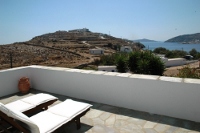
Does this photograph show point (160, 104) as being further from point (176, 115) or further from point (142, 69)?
point (142, 69)

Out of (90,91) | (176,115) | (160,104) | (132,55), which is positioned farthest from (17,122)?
(132,55)

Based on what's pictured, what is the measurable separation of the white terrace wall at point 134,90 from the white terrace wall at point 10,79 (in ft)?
3.17

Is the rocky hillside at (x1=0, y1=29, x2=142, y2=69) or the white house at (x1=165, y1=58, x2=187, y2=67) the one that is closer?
the white house at (x1=165, y1=58, x2=187, y2=67)

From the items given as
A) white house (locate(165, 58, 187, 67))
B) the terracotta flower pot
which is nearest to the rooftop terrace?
the terracotta flower pot

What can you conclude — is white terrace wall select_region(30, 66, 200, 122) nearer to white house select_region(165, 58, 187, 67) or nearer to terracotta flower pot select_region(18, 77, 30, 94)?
terracotta flower pot select_region(18, 77, 30, 94)

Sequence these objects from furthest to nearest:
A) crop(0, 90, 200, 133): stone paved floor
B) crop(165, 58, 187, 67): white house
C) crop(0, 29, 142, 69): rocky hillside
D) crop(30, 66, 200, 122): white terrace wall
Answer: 1. crop(0, 29, 142, 69): rocky hillside
2. crop(165, 58, 187, 67): white house
3. crop(30, 66, 200, 122): white terrace wall
4. crop(0, 90, 200, 133): stone paved floor

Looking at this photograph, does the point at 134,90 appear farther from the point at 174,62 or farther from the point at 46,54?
the point at 46,54

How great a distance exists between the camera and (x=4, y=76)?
4723 millimetres

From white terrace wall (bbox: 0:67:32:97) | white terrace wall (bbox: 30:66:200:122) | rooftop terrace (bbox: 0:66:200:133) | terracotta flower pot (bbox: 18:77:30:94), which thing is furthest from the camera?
terracotta flower pot (bbox: 18:77:30:94)

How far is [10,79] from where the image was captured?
4.87 m

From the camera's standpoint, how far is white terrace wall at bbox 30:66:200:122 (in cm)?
302

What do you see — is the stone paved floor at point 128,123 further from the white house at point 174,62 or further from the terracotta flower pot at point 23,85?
the white house at point 174,62

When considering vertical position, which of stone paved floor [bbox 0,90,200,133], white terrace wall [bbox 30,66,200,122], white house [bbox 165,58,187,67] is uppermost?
white terrace wall [bbox 30,66,200,122]

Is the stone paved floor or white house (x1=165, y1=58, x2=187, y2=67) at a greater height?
the stone paved floor
